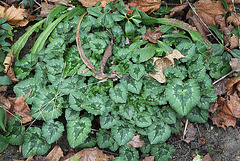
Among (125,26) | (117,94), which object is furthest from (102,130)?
(125,26)

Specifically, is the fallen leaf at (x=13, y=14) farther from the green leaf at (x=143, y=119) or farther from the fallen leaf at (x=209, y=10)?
the fallen leaf at (x=209, y=10)

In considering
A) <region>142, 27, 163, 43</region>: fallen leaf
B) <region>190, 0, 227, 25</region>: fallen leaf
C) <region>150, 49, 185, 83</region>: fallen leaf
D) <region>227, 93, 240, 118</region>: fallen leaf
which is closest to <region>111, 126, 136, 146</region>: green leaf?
<region>150, 49, 185, 83</region>: fallen leaf

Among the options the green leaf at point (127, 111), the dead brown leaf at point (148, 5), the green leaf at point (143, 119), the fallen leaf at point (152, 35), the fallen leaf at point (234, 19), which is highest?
the dead brown leaf at point (148, 5)

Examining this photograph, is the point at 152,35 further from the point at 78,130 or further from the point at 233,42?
the point at 78,130

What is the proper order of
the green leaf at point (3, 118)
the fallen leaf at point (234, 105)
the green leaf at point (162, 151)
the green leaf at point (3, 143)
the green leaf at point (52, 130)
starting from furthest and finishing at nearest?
the fallen leaf at point (234, 105) → the green leaf at point (162, 151) → the green leaf at point (52, 130) → the green leaf at point (3, 118) → the green leaf at point (3, 143)

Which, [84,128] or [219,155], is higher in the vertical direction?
[84,128]

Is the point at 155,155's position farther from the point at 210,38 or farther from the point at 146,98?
the point at 210,38

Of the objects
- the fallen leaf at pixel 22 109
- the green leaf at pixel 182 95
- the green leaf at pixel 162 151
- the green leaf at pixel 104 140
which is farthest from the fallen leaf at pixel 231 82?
the fallen leaf at pixel 22 109
